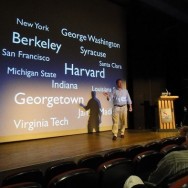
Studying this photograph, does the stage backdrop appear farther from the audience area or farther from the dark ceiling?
the audience area

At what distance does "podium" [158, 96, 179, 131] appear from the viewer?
5.75 metres

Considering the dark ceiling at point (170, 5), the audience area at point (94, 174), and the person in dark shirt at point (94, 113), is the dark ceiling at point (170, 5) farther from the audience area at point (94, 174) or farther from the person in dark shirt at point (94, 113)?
the audience area at point (94, 174)

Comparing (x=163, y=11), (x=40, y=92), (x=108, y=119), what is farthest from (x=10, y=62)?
(x=163, y=11)

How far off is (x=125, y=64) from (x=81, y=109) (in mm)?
2022

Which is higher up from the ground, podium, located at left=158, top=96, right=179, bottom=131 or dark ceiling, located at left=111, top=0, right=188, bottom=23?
dark ceiling, located at left=111, top=0, right=188, bottom=23

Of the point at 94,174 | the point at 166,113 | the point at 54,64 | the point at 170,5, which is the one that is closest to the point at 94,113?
the point at 54,64

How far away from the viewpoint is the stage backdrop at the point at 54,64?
4.30 meters

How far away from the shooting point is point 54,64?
489 centimetres

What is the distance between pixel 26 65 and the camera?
447 centimetres

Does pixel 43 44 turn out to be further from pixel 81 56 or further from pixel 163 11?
pixel 163 11

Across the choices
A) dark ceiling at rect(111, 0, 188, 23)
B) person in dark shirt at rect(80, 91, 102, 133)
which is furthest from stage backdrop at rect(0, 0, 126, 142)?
dark ceiling at rect(111, 0, 188, 23)

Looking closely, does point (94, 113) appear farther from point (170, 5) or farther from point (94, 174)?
point (94, 174)

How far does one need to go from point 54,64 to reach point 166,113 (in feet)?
9.67

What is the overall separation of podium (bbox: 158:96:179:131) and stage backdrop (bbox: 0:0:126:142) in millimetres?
1288
